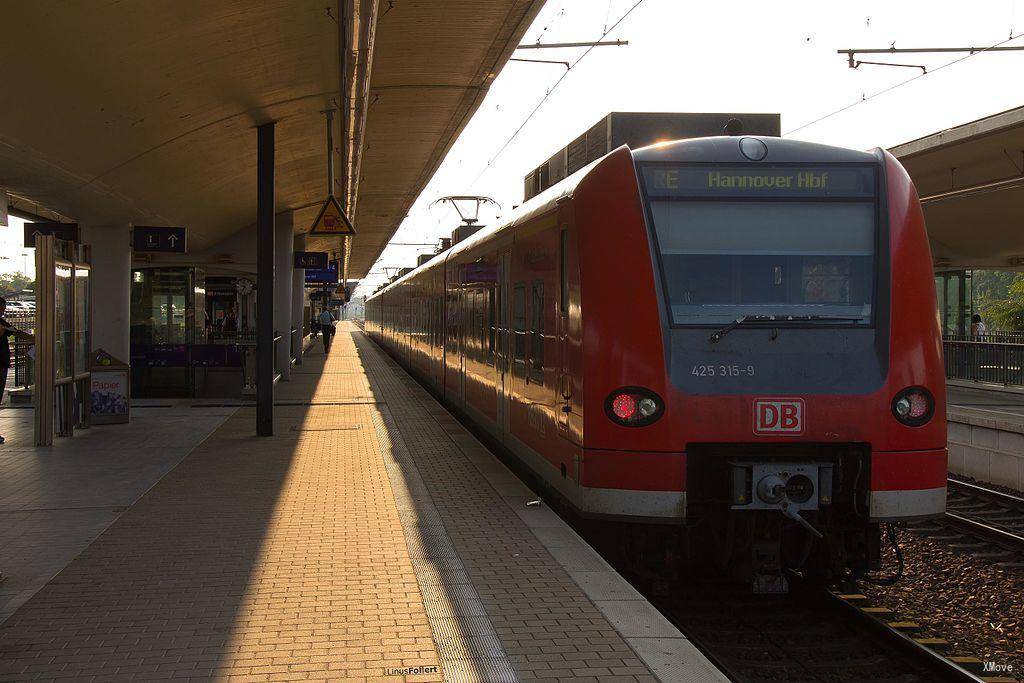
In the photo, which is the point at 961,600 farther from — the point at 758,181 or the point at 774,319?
the point at 758,181

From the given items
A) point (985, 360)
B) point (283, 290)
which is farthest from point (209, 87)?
point (985, 360)

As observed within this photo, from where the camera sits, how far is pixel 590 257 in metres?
7.03

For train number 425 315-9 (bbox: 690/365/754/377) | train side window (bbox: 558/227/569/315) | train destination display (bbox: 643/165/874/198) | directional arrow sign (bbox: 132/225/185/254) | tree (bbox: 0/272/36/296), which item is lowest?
train number 425 315-9 (bbox: 690/365/754/377)

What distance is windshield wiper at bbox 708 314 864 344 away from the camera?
671cm

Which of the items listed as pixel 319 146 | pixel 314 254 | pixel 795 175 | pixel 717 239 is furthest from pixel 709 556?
pixel 314 254

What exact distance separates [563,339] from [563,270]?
1.67 ft

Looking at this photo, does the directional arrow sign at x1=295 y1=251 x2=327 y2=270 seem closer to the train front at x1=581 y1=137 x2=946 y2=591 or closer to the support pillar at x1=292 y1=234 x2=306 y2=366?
the support pillar at x1=292 y1=234 x2=306 y2=366

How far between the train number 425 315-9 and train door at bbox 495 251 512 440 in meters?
3.79

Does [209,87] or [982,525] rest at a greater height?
[209,87]

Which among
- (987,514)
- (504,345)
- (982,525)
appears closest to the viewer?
(982,525)

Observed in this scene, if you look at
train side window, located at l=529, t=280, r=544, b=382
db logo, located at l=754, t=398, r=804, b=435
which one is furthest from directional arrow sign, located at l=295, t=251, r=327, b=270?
db logo, located at l=754, t=398, r=804, b=435

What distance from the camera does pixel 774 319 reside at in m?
6.78

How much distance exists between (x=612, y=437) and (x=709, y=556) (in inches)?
41.4

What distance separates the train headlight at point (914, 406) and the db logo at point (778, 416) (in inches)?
23.4
